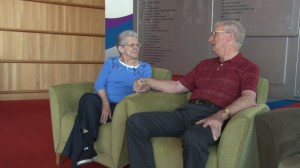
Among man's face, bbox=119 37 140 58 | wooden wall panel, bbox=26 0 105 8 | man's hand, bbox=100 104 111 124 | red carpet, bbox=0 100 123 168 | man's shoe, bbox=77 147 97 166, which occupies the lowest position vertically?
red carpet, bbox=0 100 123 168

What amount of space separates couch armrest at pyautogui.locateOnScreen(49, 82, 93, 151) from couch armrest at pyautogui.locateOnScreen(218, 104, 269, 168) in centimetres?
133

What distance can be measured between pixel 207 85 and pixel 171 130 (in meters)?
0.39

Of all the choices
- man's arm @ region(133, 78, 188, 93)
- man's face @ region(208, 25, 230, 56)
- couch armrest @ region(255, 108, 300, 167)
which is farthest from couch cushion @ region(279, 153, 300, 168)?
man's arm @ region(133, 78, 188, 93)

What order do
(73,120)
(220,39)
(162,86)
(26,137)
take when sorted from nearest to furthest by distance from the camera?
(220,39) < (162,86) < (73,120) < (26,137)

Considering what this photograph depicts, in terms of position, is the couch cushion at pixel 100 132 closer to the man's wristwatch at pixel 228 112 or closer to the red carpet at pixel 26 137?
the red carpet at pixel 26 137

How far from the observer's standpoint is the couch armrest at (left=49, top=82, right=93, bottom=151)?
2.64m

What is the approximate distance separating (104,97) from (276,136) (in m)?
1.30

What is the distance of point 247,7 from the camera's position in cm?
307

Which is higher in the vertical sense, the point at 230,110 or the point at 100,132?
the point at 230,110

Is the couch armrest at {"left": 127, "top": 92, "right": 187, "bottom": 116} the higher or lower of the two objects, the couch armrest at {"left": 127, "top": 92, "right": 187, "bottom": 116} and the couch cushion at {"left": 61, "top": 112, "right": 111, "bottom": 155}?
the higher

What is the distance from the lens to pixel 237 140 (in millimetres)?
1786

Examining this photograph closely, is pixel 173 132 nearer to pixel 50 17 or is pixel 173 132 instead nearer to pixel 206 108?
pixel 206 108

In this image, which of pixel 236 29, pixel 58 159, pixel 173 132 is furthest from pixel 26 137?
pixel 236 29

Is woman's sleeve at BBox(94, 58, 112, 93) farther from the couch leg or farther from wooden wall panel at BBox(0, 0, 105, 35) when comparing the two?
wooden wall panel at BBox(0, 0, 105, 35)
